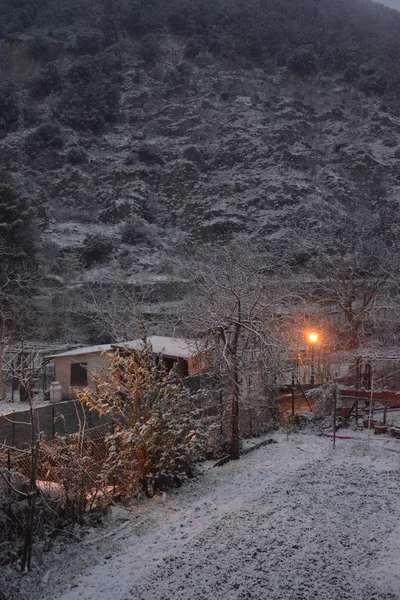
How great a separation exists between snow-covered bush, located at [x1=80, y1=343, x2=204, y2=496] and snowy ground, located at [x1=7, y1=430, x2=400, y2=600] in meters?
0.40

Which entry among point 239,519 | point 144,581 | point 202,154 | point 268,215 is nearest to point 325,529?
point 239,519

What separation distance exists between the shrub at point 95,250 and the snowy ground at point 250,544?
27.2m

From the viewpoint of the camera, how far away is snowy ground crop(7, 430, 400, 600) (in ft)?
16.5

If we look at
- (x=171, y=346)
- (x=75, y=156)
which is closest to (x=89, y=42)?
(x=75, y=156)

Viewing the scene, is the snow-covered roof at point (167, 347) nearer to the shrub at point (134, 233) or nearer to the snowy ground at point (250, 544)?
the snowy ground at point (250, 544)

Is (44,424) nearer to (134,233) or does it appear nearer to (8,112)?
(134,233)

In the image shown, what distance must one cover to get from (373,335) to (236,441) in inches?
551

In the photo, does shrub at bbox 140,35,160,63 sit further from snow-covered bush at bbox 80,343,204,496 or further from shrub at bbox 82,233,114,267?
snow-covered bush at bbox 80,343,204,496

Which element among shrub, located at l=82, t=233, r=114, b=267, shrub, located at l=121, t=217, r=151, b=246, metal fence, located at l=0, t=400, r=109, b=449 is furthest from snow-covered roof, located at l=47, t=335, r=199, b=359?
shrub, located at l=121, t=217, r=151, b=246

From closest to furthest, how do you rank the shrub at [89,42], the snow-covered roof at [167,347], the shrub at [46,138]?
the snow-covered roof at [167,347] < the shrub at [46,138] < the shrub at [89,42]

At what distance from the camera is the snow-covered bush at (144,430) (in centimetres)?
751

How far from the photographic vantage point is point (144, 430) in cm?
743

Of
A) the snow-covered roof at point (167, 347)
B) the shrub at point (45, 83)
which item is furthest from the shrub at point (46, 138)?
the snow-covered roof at point (167, 347)

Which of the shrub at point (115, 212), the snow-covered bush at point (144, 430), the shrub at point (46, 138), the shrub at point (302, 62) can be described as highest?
the shrub at point (302, 62)
